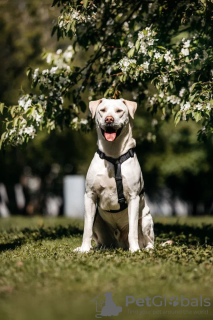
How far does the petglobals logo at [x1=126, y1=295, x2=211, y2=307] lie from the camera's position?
395 centimetres

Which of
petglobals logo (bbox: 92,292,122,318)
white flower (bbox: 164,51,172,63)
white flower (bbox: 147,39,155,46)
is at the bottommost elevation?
petglobals logo (bbox: 92,292,122,318)

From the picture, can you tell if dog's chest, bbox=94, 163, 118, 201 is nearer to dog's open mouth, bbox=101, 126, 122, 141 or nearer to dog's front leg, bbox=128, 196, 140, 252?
dog's front leg, bbox=128, 196, 140, 252

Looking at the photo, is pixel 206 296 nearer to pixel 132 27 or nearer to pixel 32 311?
pixel 32 311

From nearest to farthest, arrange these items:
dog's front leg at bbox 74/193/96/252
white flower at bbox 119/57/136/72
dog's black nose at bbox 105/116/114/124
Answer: dog's black nose at bbox 105/116/114/124 < dog's front leg at bbox 74/193/96/252 < white flower at bbox 119/57/136/72

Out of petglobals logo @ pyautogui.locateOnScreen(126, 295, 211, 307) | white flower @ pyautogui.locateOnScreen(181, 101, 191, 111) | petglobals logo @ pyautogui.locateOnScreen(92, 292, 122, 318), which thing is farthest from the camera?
white flower @ pyautogui.locateOnScreen(181, 101, 191, 111)

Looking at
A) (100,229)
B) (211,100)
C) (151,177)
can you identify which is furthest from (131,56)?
(151,177)

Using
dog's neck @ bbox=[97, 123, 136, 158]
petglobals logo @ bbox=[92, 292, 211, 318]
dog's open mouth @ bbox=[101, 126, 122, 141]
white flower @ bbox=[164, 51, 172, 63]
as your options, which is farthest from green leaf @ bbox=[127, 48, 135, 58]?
petglobals logo @ bbox=[92, 292, 211, 318]

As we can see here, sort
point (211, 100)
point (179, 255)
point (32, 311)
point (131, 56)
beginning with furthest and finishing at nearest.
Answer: point (131, 56) → point (211, 100) → point (179, 255) → point (32, 311)

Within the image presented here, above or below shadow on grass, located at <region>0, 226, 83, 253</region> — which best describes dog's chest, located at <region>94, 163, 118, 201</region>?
above

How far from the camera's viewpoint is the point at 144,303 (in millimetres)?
3949

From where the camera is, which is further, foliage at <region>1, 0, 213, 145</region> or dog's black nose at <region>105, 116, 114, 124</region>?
foliage at <region>1, 0, 213, 145</region>

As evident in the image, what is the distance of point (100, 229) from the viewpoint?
6828 mm

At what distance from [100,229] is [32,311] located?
3.20 metres

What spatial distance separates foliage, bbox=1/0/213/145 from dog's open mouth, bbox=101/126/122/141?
0.98m
